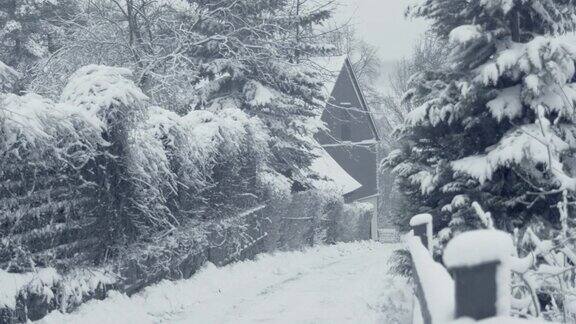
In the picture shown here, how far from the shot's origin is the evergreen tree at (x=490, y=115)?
8492 millimetres

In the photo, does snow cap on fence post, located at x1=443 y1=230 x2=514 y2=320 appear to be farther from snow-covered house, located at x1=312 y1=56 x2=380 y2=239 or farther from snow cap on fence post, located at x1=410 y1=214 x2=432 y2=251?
snow-covered house, located at x1=312 y1=56 x2=380 y2=239

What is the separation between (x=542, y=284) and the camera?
5016 mm

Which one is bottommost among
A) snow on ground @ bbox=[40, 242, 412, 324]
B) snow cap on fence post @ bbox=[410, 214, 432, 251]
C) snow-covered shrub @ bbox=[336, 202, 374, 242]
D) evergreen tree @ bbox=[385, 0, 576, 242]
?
snow on ground @ bbox=[40, 242, 412, 324]

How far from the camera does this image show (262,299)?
1017 centimetres

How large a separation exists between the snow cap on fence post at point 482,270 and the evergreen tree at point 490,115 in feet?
22.7

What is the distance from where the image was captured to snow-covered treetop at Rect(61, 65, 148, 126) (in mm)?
8062

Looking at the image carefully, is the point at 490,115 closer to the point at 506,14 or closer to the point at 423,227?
the point at 506,14

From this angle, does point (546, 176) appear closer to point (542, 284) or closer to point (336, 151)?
point (542, 284)

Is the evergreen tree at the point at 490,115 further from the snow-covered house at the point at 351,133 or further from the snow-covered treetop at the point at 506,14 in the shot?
the snow-covered house at the point at 351,133

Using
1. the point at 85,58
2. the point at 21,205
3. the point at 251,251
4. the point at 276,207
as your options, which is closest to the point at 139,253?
the point at 21,205

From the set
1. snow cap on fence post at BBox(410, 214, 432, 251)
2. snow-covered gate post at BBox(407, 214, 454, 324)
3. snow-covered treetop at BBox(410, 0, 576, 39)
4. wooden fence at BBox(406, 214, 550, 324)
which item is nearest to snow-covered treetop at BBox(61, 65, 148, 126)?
snow cap on fence post at BBox(410, 214, 432, 251)

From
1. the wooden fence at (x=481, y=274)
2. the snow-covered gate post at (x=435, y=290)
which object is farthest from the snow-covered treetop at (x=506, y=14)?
the wooden fence at (x=481, y=274)

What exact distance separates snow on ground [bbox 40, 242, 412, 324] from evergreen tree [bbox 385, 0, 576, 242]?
1.61m

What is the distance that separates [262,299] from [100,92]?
13.9 ft
